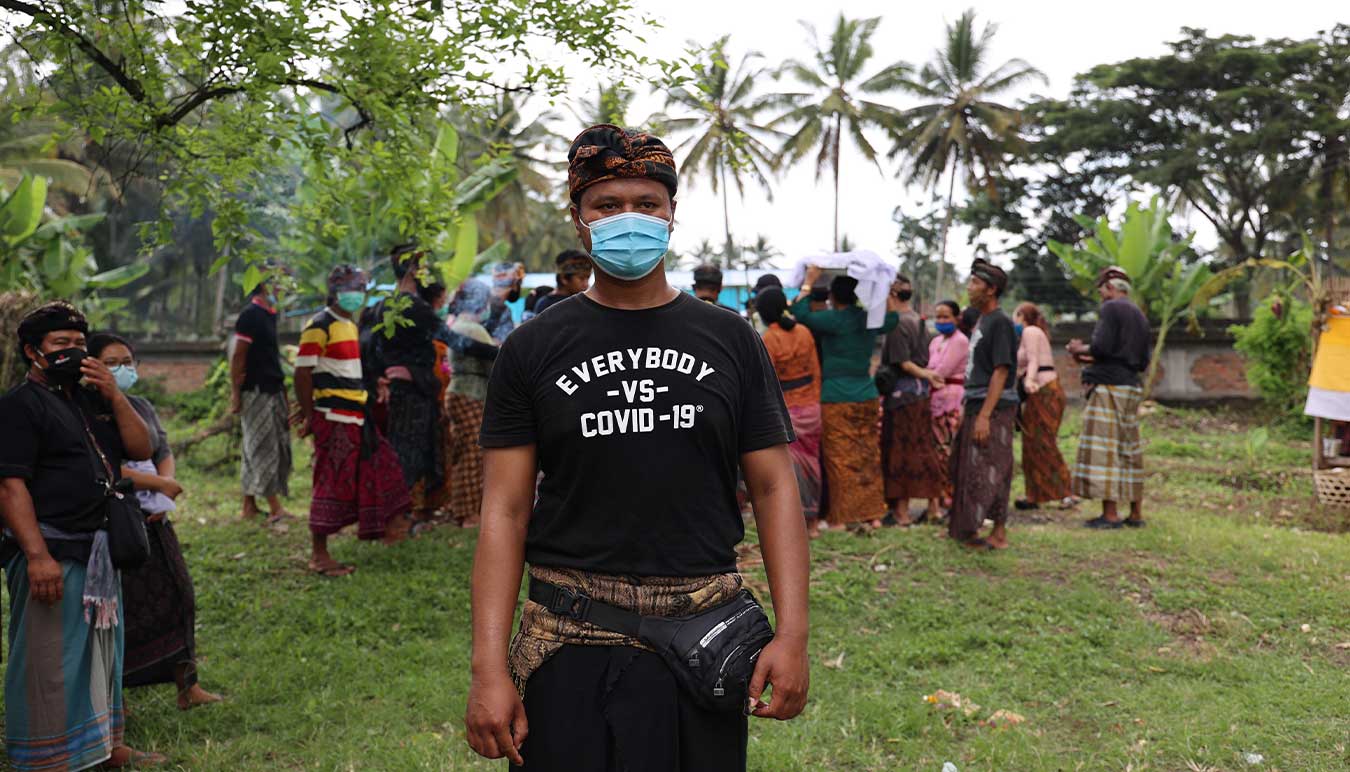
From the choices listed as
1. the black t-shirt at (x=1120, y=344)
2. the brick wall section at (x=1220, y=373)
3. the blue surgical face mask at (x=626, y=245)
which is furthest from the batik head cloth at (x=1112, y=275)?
the brick wall section at (x=1220, y=373)

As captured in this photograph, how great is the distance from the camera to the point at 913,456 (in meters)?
8.41

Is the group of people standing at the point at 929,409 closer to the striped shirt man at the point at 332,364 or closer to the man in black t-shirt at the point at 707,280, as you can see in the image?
the man in black t-shirt at the point at 707,280

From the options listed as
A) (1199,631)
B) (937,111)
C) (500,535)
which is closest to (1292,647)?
(1199,631)

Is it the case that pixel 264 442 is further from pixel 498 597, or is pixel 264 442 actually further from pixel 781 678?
pixel 781 678

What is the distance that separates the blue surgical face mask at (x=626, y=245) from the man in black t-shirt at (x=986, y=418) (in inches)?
204

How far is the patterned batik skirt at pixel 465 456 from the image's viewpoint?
7547mm

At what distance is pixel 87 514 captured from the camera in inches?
151

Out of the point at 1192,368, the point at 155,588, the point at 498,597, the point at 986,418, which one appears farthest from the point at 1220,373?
the point at 498,597

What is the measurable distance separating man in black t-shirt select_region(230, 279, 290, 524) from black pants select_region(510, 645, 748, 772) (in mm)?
6560

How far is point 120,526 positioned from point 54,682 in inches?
23.2

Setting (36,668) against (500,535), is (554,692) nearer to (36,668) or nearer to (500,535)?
(500,535)

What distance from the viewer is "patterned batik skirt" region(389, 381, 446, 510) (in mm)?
7453

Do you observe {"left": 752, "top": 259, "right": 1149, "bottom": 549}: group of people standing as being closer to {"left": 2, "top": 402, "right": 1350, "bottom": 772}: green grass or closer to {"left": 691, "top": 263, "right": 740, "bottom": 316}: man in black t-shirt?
{"left": 691, "top": 263, "right": 740, "bottom": 316}: man in black t-shirt

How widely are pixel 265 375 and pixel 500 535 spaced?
6659 mm
